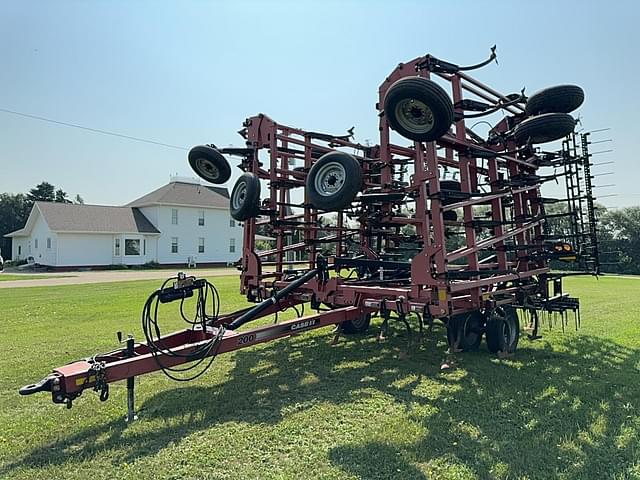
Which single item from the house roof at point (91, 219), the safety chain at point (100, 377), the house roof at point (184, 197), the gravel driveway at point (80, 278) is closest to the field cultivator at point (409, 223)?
the safety chain at point (100, 377)

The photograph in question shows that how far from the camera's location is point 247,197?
6.35 meters

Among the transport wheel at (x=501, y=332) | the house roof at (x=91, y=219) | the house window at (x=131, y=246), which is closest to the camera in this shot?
the transport wheel at (x=501, y=332)

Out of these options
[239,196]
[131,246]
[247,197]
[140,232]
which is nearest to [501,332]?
[247,197]

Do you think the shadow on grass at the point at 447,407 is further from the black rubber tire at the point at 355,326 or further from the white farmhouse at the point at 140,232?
the white farmhouse at the point at 140,232

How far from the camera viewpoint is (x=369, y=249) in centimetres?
767

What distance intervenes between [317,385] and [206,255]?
3257 centimetres

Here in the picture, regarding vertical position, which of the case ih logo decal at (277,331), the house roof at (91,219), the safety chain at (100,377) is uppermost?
the house roof at (91,219)

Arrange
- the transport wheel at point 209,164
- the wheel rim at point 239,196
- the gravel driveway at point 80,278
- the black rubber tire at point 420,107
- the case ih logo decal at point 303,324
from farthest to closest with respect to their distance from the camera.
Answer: the gravel driveway at point 80,278 < the transport wheel at point 209,164 < the wheel rim at point 239,196 < the case ih logo decal at point 303,324 < the black rubber tire at point 420,107

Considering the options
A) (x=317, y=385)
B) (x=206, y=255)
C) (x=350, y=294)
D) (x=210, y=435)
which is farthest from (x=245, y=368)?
(x=206, y=255)

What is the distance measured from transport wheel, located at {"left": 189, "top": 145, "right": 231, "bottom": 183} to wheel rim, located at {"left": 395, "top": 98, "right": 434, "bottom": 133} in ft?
11.3

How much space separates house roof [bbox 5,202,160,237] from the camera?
3049 centimetres

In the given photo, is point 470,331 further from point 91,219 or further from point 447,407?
point 91,219

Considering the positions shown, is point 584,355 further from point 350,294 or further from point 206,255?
point 206,255

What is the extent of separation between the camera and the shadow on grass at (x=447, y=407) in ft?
10.8
